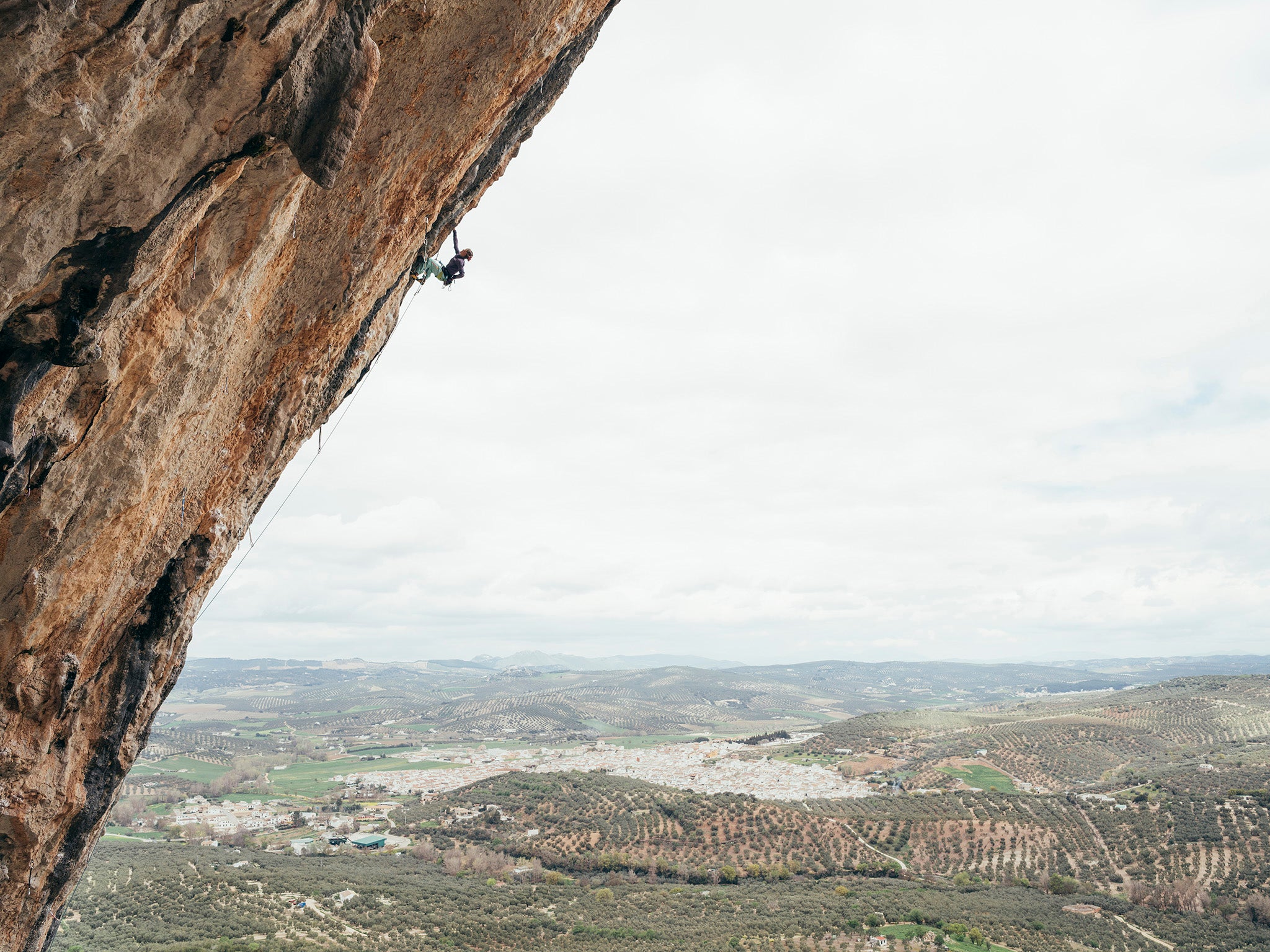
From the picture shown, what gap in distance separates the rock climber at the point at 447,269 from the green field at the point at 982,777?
268 feet

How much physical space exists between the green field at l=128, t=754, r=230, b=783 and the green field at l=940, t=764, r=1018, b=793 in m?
110

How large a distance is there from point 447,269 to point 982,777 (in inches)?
3581

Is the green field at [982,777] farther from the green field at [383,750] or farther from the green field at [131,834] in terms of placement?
the green field at [383,750]

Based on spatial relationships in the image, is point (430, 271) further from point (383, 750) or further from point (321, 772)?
point (383, 750)

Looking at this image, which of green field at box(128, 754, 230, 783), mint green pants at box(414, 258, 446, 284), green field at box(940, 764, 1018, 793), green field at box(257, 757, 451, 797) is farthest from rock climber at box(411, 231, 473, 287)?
green field at box(128, 754, 230, 783)

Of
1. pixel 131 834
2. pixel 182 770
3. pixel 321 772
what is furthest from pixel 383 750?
pixel 131 834

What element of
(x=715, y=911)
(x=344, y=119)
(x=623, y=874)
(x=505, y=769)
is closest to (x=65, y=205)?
(x=344, y=119)

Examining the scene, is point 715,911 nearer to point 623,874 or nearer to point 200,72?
point 623,874

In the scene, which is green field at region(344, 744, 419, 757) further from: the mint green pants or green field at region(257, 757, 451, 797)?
the mint green pants

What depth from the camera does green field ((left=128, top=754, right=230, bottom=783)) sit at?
11106 cm

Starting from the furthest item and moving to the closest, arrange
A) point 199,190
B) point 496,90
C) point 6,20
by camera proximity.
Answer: point 496,90
point 199,190
point 6,20

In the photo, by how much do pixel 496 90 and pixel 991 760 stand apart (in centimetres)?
10068

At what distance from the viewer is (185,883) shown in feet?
138

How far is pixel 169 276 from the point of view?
6320 millimetres
